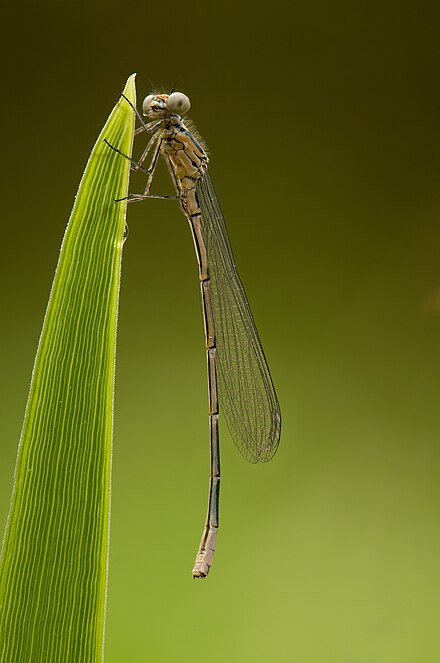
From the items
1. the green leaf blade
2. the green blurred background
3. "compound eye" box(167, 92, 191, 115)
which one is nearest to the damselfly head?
"compound eye" box(167, 92, 191, 115)

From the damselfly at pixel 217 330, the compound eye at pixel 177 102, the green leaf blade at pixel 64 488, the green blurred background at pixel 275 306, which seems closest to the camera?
the green leaf blade at pixel 64 488

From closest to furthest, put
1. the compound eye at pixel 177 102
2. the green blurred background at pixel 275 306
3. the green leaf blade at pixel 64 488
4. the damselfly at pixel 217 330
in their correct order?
the green leaf blade at pixel 64 488
the compound eye at pixel 177 102
the damselfly at pixel 217 330
the green blurred background at pixel 275 306

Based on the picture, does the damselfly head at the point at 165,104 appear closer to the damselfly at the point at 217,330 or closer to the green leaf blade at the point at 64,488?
the damselfly at the point at 217,330

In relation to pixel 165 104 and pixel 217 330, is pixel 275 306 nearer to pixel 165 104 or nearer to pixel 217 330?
pixel 217 330

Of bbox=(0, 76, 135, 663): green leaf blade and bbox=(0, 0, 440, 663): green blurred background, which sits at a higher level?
bbox=(0, 0, 440, 663): green blurred background

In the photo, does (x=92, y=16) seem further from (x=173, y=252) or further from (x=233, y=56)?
(x=173, y=252)

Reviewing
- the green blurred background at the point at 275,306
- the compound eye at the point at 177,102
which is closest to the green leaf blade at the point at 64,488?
the compound eye at the point at 177,102

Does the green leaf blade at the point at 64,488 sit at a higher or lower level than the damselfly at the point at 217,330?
lower

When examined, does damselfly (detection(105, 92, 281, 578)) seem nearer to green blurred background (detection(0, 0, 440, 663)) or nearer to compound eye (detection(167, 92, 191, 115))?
compound eye (detection(167, 92, 191, 115))
